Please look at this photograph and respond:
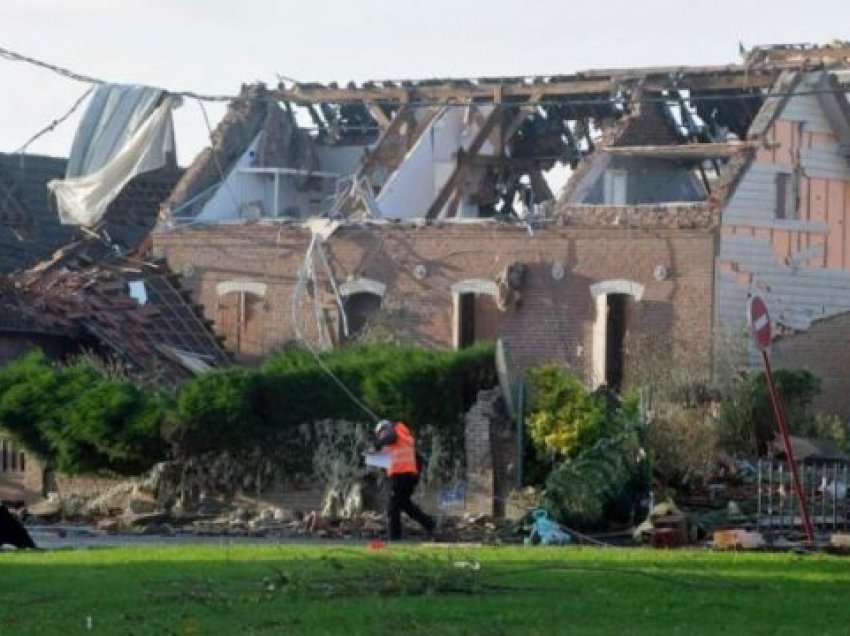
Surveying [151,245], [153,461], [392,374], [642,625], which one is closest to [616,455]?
[392,374]

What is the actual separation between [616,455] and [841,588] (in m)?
13.3

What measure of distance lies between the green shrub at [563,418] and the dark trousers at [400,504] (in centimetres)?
386

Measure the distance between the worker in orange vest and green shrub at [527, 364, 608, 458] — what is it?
3845 millimetres

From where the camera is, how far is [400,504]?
32.5m

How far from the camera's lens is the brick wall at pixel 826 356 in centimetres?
5075

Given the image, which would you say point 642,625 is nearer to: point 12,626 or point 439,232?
point 12,626

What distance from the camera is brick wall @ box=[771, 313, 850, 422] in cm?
5075

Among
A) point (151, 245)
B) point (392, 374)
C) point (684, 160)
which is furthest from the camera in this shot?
point (151, 245)

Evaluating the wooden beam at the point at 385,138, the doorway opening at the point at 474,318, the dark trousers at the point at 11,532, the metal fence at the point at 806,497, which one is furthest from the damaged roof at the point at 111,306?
the dark trousers at the point at 11,532

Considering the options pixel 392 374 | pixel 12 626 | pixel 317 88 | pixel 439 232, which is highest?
pixel 317 88

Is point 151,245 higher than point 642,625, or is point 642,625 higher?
point 151,245

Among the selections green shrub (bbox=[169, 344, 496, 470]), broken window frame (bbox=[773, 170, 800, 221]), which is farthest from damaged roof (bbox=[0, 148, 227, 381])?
broken window frame (bbox=[773, 170, 800, 221])

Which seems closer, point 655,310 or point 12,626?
point 12,626

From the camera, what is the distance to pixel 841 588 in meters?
21.3
